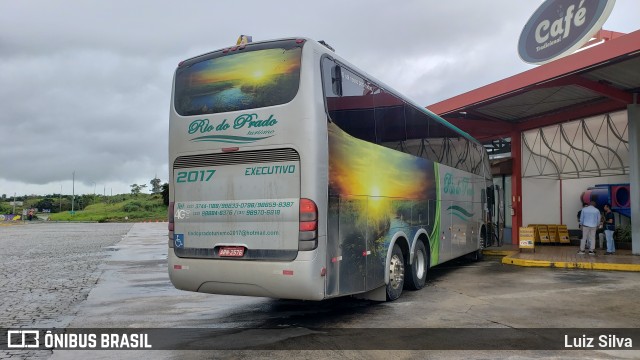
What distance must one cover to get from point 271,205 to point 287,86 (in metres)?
1.61

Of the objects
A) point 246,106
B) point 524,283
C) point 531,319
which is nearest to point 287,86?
point 246,106

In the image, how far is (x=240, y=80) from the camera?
7125 millimetres

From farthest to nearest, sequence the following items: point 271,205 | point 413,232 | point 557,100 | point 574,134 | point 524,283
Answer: point 574,134 → point 557,100 → point 524,283 → point 413,232 → point 271,205

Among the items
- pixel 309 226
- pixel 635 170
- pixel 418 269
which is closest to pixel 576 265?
pixel 635 170

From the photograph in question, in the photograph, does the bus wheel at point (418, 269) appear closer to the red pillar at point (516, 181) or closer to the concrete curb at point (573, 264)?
the concrete curb at point (573, 264)

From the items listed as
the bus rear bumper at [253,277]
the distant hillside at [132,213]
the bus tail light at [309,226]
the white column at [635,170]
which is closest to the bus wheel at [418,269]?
the bus rear bumper at [253,277]

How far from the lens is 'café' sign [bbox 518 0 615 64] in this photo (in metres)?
14.8

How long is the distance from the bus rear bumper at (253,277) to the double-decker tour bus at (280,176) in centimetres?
1

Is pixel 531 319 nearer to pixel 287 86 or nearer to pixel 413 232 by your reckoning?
pixel 413 232

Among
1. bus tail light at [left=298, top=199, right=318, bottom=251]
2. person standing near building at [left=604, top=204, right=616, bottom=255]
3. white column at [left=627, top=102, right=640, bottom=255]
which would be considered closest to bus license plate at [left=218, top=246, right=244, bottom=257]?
bus tail light at [left=298, top=199, right=318, bottom=251]

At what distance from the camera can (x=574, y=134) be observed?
67.7ft

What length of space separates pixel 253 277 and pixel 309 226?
1.06 metres

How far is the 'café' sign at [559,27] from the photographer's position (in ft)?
48.5

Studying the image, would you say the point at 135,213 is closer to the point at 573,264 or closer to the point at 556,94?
the point at 556,94
